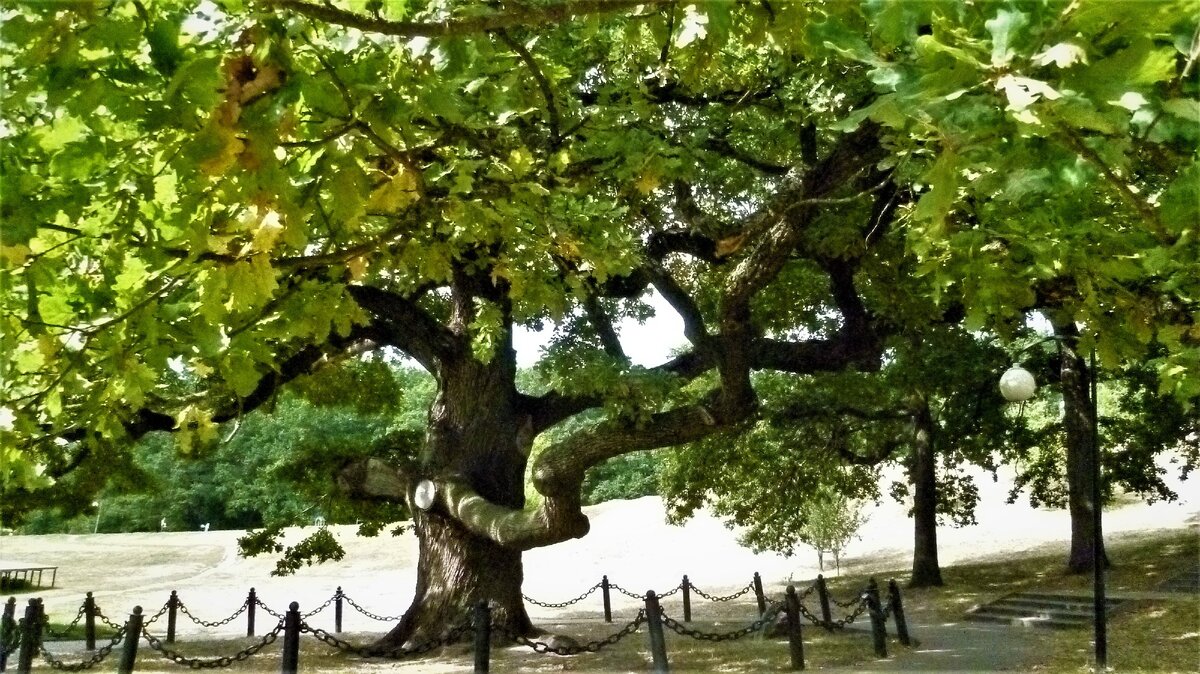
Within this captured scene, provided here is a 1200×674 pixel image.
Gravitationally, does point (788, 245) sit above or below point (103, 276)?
above

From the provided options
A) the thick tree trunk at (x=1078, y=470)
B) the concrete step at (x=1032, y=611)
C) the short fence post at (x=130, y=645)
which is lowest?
the concrete step at (x=1032, y=611)

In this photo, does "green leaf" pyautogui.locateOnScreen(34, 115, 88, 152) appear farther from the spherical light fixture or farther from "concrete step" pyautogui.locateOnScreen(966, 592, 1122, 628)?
"concrete step" pyautogui.locateOnScreen(966, 592, 1122, 628)

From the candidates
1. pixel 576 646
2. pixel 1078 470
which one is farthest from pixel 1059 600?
pixel 576 646

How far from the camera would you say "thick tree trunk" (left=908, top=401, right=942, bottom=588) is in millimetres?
17188

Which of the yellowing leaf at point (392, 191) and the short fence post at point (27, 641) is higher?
the yellowing leaf at point (392, 191)

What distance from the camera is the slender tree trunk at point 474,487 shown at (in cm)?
1059

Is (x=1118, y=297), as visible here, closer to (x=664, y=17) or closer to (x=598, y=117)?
(x=664, y=17)

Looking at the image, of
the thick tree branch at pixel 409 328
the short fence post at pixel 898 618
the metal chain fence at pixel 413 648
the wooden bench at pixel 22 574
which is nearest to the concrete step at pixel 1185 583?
the short fence post at pixel 898 618

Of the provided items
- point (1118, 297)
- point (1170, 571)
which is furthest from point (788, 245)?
point (1170, 571)

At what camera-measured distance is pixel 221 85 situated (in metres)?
2.23

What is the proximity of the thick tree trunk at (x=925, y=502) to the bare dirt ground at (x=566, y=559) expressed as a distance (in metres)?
4.11

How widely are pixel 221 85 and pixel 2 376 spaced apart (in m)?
2.19

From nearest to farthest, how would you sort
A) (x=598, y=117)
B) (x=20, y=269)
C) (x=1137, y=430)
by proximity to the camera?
(x=20, y=269)
(x=598, y=117)
(x=1137, y=430)

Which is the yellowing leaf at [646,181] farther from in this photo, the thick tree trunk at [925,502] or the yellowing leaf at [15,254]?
the thick tree trunk at [925,502]
